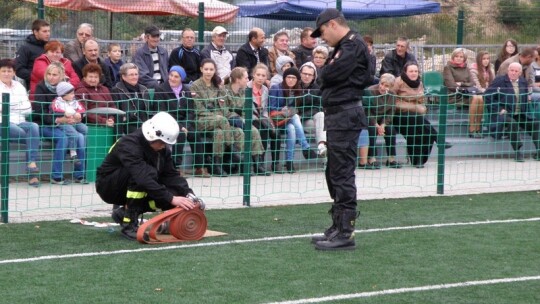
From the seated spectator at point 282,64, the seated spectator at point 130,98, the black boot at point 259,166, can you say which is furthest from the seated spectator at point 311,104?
the seated spectator at point 130,98

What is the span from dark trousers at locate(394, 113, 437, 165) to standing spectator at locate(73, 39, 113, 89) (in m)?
3.62

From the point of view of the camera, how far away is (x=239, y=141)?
476 inches

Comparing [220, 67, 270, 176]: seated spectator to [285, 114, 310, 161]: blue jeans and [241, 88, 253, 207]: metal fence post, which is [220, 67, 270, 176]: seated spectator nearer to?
[285, 114, 310, 161]: blue jeans

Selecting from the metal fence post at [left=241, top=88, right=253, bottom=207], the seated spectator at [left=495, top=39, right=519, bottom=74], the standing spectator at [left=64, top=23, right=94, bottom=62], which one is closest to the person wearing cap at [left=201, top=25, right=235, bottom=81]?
the standing spectator at [left=64, top=23, right=94, bottom=62]

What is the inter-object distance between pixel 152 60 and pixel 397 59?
3951 millimetres

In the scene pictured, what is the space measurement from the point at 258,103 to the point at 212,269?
5.30m

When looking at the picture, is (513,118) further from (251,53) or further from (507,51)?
(251,53)

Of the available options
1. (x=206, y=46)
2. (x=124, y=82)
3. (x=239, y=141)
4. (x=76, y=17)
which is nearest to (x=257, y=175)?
(x=239, y=141)

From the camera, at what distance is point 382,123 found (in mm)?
13133

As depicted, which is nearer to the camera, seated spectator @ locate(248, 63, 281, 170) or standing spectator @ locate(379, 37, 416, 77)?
seated spectator @ locate(248, 63, 281, 170)

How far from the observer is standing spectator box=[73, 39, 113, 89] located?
1262 centimetres

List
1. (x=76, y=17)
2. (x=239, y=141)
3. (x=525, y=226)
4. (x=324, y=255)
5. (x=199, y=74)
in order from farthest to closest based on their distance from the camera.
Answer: (x=76, y=17) < (x=199, y=74) < (x=239, y=141) < (x=525, y=226) < (x=324, y=255)

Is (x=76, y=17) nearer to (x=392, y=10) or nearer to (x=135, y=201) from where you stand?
(x=392, y=10)

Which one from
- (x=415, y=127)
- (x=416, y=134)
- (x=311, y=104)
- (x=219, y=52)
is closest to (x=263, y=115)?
(x=311, y=104)
